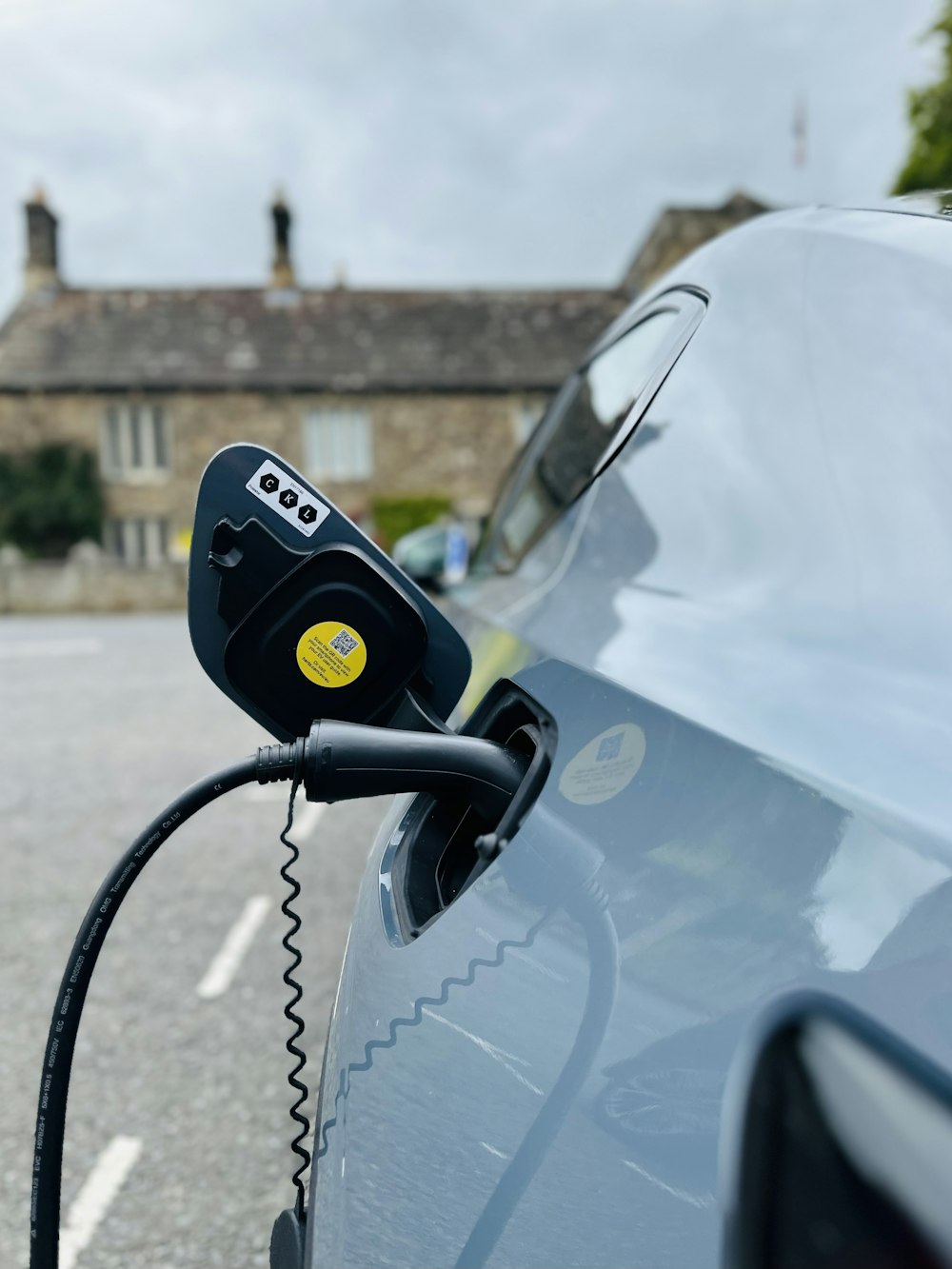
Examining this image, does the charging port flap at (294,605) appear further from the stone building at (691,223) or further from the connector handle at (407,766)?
the stone building at (691,223)

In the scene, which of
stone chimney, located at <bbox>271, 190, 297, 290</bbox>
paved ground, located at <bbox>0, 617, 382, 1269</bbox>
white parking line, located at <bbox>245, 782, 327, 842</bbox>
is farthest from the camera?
stone chimney, located at <bbox>271, 190, 297, 290</bbox>

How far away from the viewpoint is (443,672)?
46.0 inches

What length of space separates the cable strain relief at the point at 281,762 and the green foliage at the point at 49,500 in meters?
32.1

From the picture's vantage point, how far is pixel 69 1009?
111 centimetres

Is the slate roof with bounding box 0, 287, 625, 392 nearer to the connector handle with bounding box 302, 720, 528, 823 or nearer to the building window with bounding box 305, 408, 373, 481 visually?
the building window with bounding box 305, 408, 373, 481

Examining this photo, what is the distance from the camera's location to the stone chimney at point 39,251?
3422 cm

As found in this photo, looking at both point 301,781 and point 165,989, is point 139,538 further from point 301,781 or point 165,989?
point 301,781

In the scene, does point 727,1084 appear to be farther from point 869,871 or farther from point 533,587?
point 533,587

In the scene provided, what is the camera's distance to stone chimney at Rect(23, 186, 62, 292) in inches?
1347

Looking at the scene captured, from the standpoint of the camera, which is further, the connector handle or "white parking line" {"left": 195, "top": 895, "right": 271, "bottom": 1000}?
"white parking line" {"left": 195, "top": 895, "right": 271, "bottom": 1000}

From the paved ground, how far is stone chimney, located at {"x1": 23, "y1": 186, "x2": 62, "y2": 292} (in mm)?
31329

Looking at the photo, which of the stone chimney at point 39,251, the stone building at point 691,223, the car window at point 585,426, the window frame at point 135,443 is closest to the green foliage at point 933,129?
the stone building at point 691,223

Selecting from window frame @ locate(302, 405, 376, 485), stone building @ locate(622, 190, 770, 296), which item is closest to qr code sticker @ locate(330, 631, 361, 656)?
stone building @ locate(622, 190, 770, 296)

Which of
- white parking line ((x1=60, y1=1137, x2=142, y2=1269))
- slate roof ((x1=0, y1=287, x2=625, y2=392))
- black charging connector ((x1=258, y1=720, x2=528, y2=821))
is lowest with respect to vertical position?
slate roof ((x1=0, y1=287, x2=625, y2=392))
